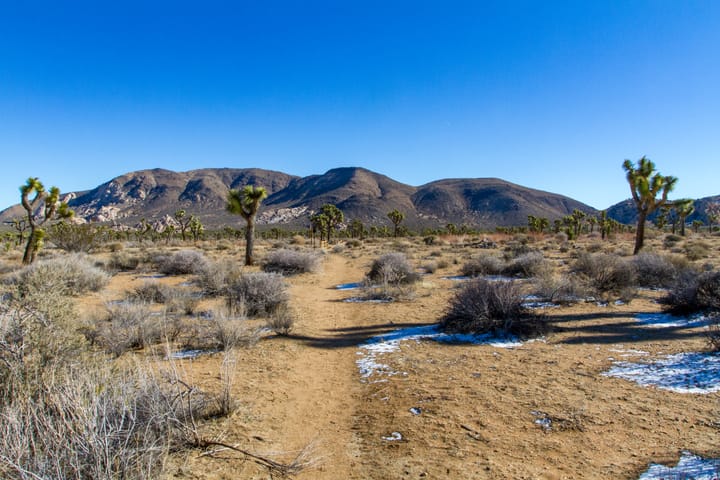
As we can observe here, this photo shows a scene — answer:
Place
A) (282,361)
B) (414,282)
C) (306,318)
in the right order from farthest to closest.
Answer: (414,282)
(306,318)
(282,361)

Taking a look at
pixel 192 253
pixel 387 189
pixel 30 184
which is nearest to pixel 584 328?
pixel 192 253

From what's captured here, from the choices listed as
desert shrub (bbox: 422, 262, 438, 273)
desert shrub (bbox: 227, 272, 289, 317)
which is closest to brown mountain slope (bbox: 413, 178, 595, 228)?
desert shrub (bbox: 422, 262, 438, 273)

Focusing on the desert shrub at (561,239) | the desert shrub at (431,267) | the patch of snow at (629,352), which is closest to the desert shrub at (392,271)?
the desert shrub at (431,267)

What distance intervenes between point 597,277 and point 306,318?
910 cm

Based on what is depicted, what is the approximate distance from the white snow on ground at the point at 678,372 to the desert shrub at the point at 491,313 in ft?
6.59

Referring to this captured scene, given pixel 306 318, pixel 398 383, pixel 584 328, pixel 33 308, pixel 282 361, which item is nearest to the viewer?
pixel 33 308

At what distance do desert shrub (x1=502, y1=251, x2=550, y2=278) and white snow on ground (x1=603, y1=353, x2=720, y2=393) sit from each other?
9.45 metres

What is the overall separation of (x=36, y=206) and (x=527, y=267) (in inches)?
984

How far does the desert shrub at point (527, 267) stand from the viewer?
15500 millimetres

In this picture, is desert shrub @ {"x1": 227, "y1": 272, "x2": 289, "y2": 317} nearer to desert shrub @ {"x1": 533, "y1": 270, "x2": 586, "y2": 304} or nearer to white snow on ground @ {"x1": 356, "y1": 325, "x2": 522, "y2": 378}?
white snow on ground @ {"x1": 356, "y1": 325, "x2": 522, "y2": 378}

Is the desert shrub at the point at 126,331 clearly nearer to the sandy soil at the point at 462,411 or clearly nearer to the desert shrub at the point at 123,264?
the sandy soil at the point at 462,411

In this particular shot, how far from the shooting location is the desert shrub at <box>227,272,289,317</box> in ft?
32.3

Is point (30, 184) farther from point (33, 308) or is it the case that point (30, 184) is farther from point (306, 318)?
point (33, 308)

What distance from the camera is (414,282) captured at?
14562 millimetres
